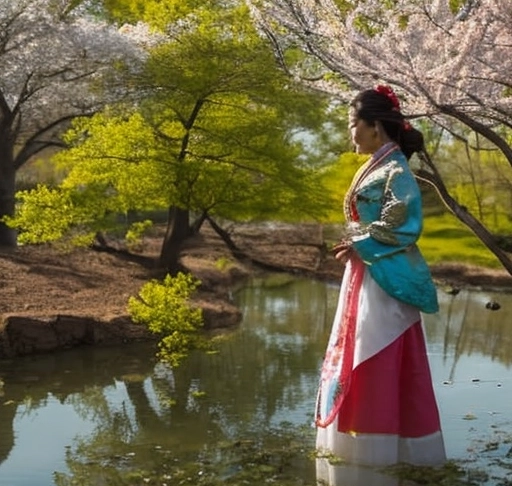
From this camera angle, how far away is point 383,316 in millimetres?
4457

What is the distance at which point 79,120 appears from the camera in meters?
13.1

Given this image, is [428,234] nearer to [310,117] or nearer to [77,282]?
[310,117]

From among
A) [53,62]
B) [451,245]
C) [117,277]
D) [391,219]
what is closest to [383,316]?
[391,219]

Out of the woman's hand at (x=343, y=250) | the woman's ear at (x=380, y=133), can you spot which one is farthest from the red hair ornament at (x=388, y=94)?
the woman's hand at (x=343, y=250)

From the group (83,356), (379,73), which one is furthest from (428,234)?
(379,73)

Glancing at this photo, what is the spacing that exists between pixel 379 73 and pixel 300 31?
978 mm

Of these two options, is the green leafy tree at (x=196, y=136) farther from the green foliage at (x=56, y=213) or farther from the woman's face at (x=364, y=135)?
the woman's face at (x=364, y=135)

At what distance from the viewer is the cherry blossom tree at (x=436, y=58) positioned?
19.0 feet

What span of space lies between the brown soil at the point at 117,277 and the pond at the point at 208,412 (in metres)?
0.34

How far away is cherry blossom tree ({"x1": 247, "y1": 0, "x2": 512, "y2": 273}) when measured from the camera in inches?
228

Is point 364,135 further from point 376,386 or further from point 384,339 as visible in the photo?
point 376,386

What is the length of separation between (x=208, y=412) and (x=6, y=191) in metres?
9.74

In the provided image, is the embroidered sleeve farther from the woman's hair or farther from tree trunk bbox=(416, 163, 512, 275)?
tree trunk bbox=(416, 163, 512, 275)

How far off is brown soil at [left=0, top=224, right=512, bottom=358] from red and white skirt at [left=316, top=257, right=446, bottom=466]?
451cm
